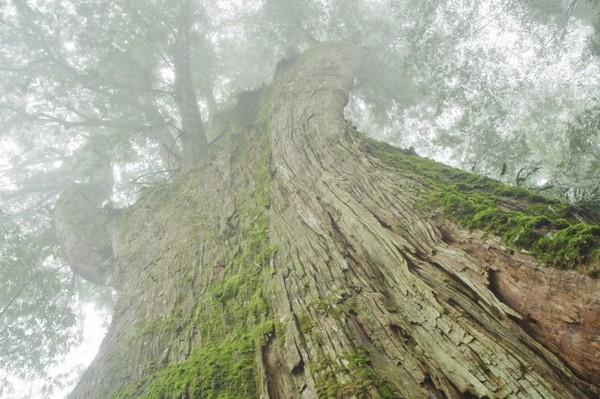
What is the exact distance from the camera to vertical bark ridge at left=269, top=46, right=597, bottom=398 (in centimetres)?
188

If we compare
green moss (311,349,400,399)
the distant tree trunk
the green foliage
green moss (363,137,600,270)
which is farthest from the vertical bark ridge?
the green foliage

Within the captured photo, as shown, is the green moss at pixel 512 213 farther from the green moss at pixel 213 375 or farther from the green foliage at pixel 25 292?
the green foliage at pixel 25 292

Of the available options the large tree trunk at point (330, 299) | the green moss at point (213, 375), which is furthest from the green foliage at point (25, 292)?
the green moss at point (213, 375)

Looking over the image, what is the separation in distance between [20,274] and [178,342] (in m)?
7.09

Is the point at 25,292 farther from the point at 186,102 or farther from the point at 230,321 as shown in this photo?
the point at 230,321

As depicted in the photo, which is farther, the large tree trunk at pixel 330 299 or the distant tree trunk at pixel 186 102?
the distant tree trunk at pixel 186 102

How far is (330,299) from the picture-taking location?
2715 mm

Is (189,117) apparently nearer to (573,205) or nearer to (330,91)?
(330,91)

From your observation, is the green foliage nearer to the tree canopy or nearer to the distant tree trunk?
the tree canopy

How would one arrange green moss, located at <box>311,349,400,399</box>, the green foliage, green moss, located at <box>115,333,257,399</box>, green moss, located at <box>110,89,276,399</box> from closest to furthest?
green moss, located at <box>311,349,400,399</box> < green moss, located at <box>115,333,257,399</box> < green moss, located at <box>110,89,276,399</box> < the green foliage

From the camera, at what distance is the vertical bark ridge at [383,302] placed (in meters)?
1.88

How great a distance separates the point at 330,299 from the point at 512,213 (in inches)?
60.9

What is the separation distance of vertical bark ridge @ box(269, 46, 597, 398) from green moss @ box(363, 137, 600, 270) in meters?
0.26

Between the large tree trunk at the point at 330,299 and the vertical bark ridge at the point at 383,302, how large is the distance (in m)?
0.01
